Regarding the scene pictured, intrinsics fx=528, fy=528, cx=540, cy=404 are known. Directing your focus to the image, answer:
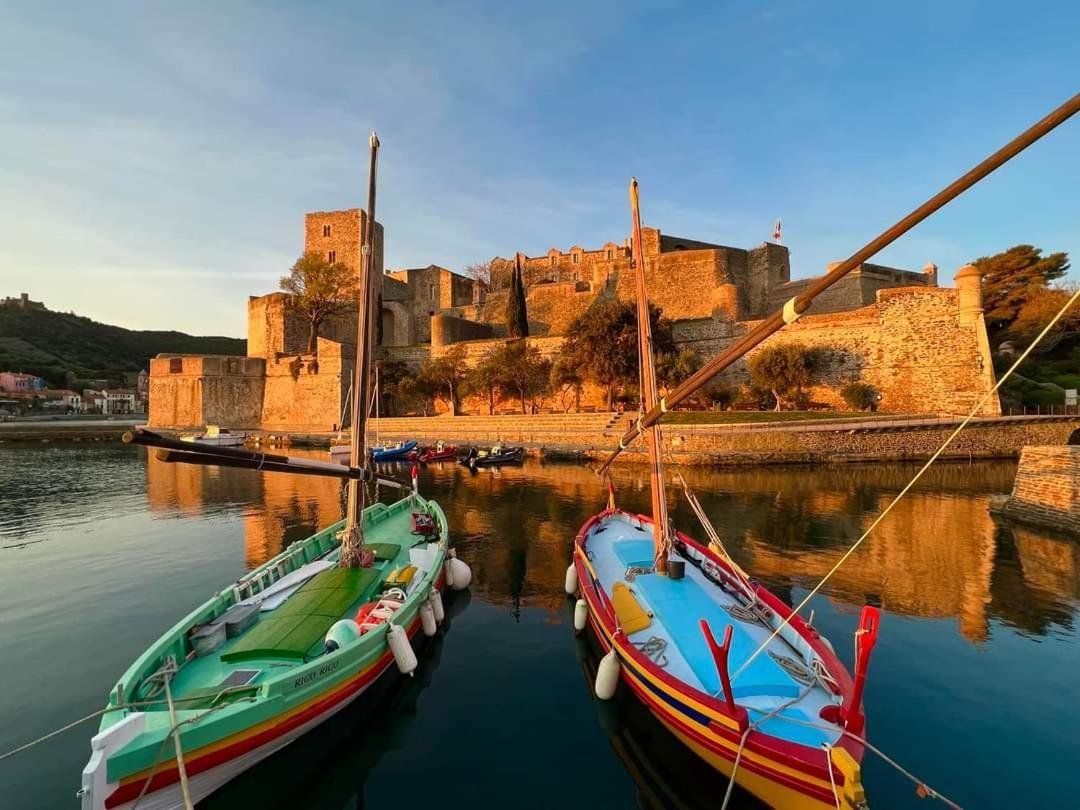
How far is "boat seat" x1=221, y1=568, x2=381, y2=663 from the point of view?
556 centimetres

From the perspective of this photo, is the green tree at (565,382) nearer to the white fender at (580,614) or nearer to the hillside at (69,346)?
the white fender at (580,614)

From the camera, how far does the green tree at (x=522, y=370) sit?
1620 inches

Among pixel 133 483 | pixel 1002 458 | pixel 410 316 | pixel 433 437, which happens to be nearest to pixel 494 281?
pixel 410 316

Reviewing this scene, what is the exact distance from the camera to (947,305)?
98.4 feet

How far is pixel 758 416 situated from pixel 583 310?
2262cm

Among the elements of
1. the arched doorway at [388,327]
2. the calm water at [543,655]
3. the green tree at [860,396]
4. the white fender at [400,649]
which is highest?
the arched doorway at [388,327]

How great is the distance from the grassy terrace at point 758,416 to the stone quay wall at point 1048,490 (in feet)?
45.6

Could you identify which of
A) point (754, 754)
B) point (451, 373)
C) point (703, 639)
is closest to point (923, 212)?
point (754, 754)

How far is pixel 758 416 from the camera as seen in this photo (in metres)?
30.5

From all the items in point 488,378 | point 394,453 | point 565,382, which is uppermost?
point 488,378

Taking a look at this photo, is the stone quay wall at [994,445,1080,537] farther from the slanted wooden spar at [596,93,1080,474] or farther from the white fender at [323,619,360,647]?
the white fender at [323,619,360,647]

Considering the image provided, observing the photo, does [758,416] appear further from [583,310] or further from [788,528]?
[583,310]

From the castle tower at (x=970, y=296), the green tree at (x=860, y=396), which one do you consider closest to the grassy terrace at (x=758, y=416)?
the green tree at (x=860, y=396)

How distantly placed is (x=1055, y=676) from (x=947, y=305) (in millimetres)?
29852
